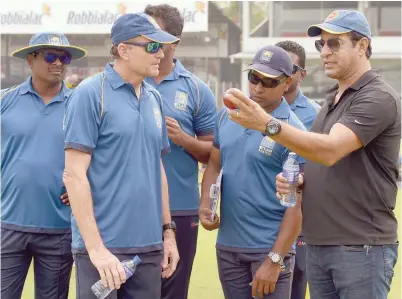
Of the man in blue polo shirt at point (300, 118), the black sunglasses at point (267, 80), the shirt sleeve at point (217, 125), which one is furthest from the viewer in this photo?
the man in blue polo shirt at point (300, 118)

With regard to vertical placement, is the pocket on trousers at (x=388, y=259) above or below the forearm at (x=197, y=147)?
below

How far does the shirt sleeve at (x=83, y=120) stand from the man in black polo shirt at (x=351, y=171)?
0.98 m

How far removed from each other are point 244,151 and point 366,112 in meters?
1.04

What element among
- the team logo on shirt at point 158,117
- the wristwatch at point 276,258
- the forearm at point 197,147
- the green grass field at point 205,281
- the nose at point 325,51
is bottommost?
the green grass field at point 205,281

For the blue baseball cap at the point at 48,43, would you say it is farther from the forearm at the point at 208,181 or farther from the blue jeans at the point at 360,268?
the blue jeans at the point at 360,268

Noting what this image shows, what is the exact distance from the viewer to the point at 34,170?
5.04 metres

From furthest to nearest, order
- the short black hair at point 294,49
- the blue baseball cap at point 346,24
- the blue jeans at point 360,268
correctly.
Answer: the short black hair at point 294,49
the blue baseball cap at point 346,24
the blue jeans at point 360,268

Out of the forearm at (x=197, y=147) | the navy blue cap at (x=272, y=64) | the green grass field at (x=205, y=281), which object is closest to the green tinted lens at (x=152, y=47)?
the navy blue cap at (x=272, y=64)

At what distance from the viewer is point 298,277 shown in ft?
19.9

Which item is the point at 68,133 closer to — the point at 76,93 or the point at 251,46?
the point at 76,93

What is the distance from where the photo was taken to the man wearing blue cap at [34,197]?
504 centimetres

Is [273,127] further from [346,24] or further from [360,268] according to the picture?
[360,268]

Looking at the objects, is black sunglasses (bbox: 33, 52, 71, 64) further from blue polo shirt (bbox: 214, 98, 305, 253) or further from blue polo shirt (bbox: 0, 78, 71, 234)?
blue polo shirt (bbox: 214, 98, 305, 253)

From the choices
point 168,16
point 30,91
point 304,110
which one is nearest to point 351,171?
point 168,16
